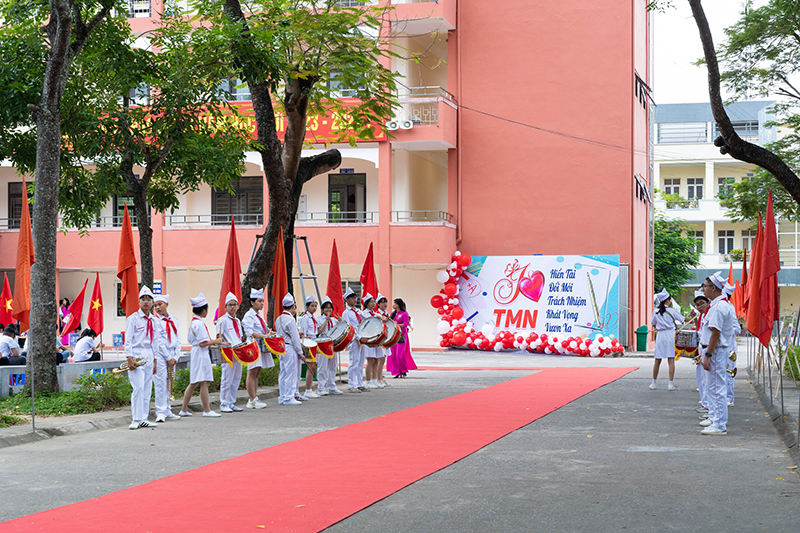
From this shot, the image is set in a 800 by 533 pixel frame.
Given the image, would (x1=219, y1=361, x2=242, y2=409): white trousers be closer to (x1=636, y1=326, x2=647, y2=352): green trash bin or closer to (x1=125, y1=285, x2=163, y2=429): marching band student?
(x1=125, y1=285, x2=163, y2=429): marching band student

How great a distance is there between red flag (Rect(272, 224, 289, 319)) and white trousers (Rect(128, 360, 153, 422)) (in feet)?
13.5

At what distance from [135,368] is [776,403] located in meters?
9.58

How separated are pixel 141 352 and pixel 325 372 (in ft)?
17.9

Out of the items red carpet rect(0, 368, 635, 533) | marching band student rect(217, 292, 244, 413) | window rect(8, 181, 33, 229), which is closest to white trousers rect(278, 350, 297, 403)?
marching band student rect(217, 292, 244, 413)

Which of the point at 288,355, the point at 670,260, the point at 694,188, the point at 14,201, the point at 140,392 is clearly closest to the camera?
the point at 140,392

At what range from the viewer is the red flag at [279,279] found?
16.4 meters

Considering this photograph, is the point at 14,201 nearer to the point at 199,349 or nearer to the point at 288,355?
the point at 288,355

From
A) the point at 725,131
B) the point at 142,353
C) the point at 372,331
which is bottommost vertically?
the point at 372,331

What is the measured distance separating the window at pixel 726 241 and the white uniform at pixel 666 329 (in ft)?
144

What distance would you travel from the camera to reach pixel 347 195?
34.6 meters

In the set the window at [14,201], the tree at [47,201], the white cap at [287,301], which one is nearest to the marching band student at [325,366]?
the white cap at [287,301]

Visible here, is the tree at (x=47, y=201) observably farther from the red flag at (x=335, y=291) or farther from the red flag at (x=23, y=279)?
the red flag at (x=335, y=291)

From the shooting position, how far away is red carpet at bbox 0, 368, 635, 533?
6.52 metres

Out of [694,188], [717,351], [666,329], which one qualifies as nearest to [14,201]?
[666,329]
